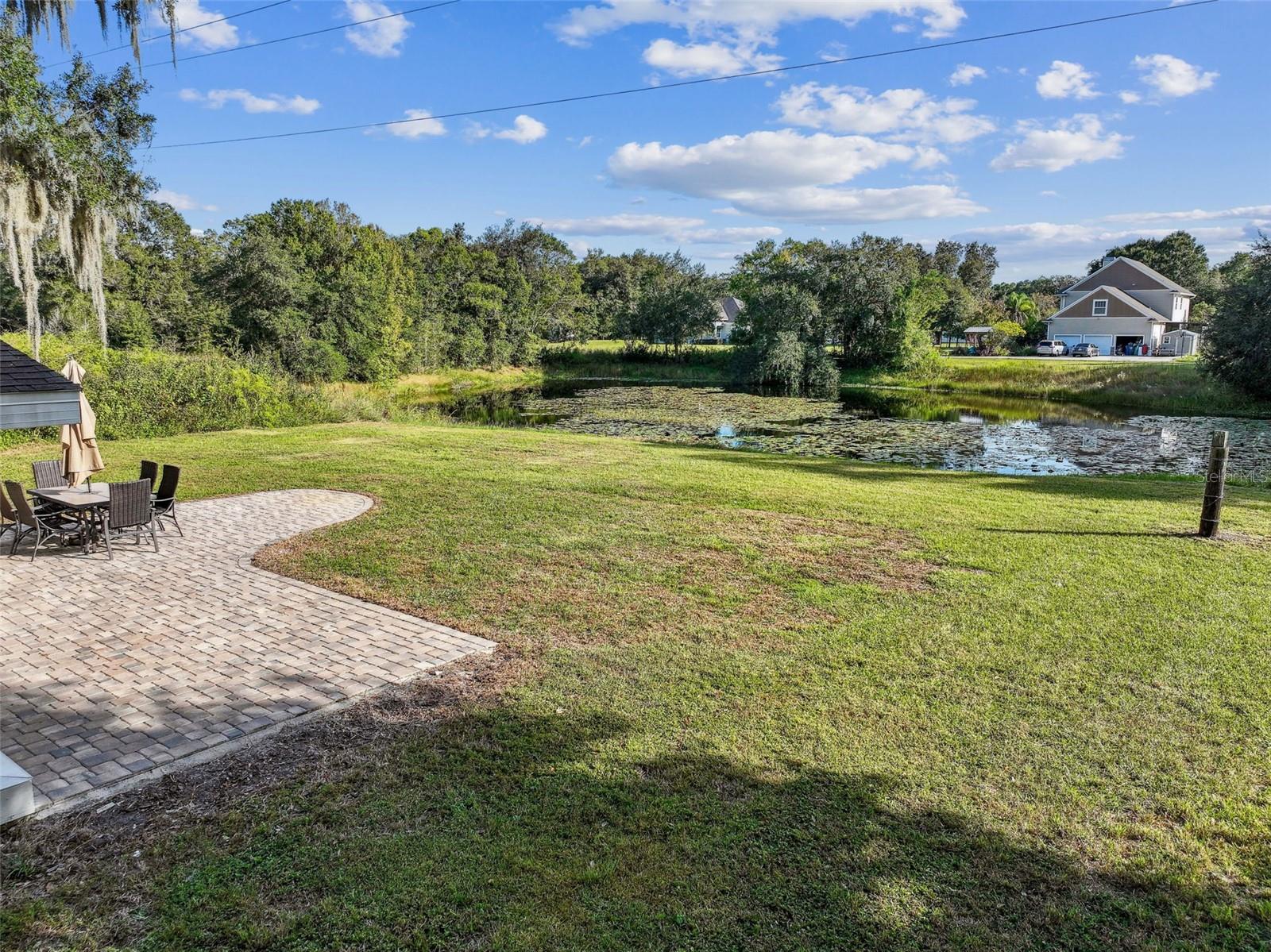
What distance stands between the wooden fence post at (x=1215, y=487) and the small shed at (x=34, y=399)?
34.8ft

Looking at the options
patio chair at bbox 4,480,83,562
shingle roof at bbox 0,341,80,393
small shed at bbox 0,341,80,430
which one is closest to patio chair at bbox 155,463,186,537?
patio chair at bbox 4,480,83,562

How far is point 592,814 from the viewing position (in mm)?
3621

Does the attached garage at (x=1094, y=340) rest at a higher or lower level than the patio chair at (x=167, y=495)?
higher

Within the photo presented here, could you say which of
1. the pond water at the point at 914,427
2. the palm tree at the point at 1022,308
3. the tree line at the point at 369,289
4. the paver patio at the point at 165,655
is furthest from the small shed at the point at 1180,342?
the paver patio at the point at 165,655

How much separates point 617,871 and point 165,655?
4.11 meters

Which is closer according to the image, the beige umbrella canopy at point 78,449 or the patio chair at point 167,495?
the beige umbrella canopy at point 78,449

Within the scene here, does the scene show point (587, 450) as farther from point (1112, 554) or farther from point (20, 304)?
point (20, 304)

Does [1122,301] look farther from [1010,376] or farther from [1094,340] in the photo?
[1010,376]

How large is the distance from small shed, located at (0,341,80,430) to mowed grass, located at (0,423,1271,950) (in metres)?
2.42

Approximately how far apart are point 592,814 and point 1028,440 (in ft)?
68.9

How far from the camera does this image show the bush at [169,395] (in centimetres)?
1689

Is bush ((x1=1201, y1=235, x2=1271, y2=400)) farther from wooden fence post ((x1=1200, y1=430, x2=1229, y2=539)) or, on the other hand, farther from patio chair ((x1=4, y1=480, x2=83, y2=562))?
patio chair ((x1=4, y1=480, x2=83, y2=562))

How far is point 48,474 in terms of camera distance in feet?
29.8

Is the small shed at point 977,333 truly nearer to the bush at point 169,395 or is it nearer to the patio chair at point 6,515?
the bush at point 169,395
